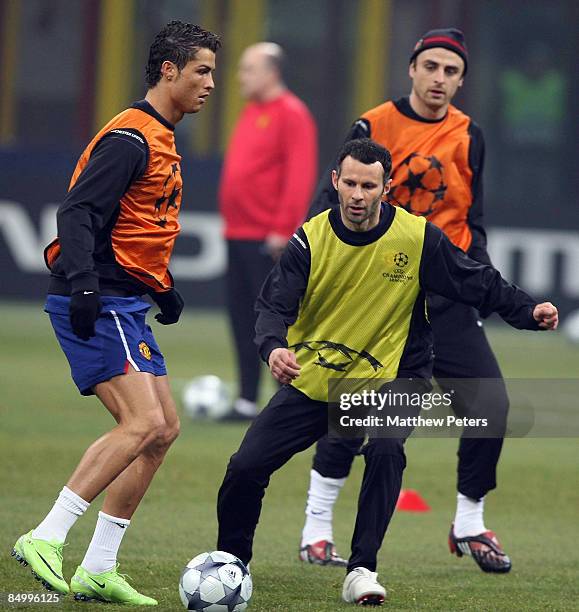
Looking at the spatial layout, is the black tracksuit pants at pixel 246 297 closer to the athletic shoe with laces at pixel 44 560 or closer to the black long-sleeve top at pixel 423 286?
the black long-sleeve top at pixel 423 286

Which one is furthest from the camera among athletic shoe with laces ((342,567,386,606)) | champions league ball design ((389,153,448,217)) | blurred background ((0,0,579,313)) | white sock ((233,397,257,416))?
blurred background ((0,0,579,313))

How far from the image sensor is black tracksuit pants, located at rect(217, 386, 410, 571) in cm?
582

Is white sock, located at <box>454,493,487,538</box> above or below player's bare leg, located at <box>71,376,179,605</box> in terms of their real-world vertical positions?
below

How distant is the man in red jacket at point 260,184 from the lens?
11.1m

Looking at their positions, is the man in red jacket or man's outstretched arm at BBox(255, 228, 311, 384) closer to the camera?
man's outstretched arm at BBox(255, 228, 311, 384)

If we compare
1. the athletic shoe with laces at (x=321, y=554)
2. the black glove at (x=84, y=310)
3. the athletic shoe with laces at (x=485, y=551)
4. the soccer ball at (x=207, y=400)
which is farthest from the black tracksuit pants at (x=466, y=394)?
the soccer ball at (x=207, y=400)

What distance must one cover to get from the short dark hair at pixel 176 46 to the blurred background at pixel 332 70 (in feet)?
41.2

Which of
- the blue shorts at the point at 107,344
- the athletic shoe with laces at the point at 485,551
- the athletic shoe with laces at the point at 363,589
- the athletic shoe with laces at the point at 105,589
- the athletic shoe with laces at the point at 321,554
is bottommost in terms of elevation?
the athletic shoe with laces at the point at 321,554

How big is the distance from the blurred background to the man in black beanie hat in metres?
11.4

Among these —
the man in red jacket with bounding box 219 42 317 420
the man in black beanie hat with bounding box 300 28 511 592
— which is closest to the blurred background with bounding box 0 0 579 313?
the man in red jacket with bounding box 219 42 317 420

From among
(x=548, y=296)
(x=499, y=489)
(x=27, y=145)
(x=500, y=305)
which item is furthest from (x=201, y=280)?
(x=500, y=305)

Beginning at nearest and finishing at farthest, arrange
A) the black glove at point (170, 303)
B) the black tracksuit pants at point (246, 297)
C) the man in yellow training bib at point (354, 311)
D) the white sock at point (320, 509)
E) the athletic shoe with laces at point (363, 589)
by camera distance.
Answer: the athletic shoe with laces at point (363, 589) < the man in yellow training bib at point (354, 311) < the black glove at point (170, 303) < the white sock at point (320, 509) < the black tracksuit pants at point (246, 297)

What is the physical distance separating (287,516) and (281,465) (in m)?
2.15

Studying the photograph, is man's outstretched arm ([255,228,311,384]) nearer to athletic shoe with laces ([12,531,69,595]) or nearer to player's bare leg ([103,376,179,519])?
player's bare leg ([103,376,179,519])
